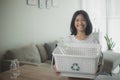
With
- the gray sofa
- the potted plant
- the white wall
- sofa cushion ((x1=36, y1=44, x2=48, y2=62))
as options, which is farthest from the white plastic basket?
the potted plant

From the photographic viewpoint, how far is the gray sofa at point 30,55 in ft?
10.3

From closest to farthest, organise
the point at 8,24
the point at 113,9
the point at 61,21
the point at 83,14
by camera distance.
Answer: the point at 83,14, the point at 8,24, the point at 61,21, the point at 113,9

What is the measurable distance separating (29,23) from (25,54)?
0.80 m

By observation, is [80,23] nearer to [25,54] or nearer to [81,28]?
[81,28]

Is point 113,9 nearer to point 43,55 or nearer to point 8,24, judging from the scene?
point 43,55

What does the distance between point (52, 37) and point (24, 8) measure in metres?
1.24

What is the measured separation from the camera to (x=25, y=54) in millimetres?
3328

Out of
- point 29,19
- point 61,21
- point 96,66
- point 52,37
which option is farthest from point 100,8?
point 96,66

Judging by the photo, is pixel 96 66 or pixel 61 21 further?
pixel 61 21

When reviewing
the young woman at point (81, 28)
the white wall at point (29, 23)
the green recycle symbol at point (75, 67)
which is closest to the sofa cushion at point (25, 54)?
the white wall at point (29, 23)

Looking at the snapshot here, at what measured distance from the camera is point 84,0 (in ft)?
19.3

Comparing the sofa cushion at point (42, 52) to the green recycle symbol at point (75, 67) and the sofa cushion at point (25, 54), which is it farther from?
the green recycle symbol at point (75, 67)

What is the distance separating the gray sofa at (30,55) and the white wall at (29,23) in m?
0.19

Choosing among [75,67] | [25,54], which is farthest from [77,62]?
[25,54]
